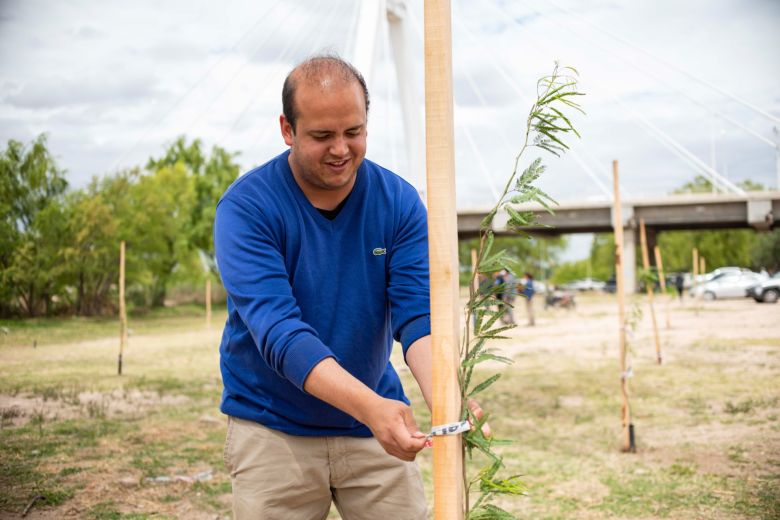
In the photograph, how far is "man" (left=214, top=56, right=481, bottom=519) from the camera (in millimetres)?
1773

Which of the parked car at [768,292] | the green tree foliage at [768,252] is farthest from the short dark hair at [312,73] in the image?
the green tree foliage at [768,252]

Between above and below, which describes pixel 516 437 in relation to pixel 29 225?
below

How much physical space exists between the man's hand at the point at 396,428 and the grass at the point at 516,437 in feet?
11.8

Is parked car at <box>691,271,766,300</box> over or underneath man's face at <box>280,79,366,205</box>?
underneath

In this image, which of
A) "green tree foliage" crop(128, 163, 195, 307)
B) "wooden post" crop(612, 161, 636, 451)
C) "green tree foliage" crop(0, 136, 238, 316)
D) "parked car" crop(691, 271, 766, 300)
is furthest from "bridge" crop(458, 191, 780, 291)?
"wooden post" crop(612, 161, 636, 451)

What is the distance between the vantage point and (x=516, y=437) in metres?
6.93

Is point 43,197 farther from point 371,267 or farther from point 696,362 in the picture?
point 696,362

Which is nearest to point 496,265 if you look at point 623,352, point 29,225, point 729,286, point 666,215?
point 623,352

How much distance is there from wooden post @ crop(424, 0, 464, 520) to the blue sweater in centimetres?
42

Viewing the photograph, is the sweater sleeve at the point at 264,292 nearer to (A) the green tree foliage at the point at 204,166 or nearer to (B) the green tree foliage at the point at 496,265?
(B) the green tree foliage at the point at 496,265

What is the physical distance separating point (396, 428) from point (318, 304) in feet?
1.88

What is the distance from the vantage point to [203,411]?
27.2 feet

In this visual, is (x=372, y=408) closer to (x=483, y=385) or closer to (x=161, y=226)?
(x=483, y=385)

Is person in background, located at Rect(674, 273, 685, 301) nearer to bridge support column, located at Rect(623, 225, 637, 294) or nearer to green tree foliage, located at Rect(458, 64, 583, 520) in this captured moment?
bridge support column, located at Rect(623, 225, 637, 294)
